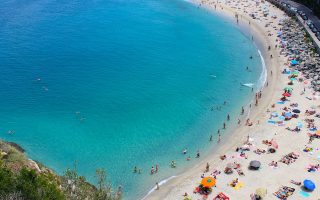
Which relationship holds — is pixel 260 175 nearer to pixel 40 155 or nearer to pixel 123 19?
pixel 40 155

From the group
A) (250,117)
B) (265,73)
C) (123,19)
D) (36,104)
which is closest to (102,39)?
(123,19)

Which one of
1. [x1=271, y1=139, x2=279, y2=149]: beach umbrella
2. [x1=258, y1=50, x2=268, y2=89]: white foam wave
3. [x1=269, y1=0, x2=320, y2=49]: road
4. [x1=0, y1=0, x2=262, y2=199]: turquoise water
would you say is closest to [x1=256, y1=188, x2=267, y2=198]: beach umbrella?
[x1=271, y1=139, x2=279, y2=149]: beach umbrella

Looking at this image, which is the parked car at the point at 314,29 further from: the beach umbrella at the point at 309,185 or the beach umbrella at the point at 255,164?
the beach umbrella at the point at 309,185

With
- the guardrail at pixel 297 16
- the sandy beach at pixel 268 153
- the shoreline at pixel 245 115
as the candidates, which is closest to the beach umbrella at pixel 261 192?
the sandy beach at pixel 268 153

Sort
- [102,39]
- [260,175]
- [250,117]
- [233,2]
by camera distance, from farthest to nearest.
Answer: [233,2], [102,39], [250,117], [260,175]

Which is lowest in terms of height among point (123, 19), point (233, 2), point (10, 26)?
point (10, 26)

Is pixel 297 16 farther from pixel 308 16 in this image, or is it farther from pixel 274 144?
pixel 274 144
